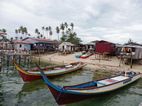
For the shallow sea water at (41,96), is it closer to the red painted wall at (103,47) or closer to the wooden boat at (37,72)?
the wooden boat at (37,72)

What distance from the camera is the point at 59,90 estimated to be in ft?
40.1

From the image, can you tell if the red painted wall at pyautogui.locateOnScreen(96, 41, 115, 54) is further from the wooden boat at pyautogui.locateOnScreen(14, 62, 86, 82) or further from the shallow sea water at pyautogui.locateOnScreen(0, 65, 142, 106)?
the shallow sea water at pyautogui.locateOnScreen(0, 65, 142, 106)

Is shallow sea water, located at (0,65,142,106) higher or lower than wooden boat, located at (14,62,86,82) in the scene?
lower

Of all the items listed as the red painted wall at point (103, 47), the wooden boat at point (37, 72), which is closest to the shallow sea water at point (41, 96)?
the wooden boat at point (37, 72)

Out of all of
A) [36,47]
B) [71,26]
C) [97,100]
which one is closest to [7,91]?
[97,100]

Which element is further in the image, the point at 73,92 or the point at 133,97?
the point at 133,97

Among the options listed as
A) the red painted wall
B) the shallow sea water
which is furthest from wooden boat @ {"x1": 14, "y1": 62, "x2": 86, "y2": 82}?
the red painted wall

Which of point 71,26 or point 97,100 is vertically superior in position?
point 71,26

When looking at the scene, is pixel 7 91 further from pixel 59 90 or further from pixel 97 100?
pixel 97 100

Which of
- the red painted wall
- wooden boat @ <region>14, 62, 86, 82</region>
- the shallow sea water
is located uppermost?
the red painted wall

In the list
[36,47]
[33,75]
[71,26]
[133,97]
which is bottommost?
[133,97]

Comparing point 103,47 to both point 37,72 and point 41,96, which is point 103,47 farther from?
point 41,96

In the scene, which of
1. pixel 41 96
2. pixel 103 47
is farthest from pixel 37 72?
pixel 103 47

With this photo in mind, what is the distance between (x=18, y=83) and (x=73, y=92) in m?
9.81
